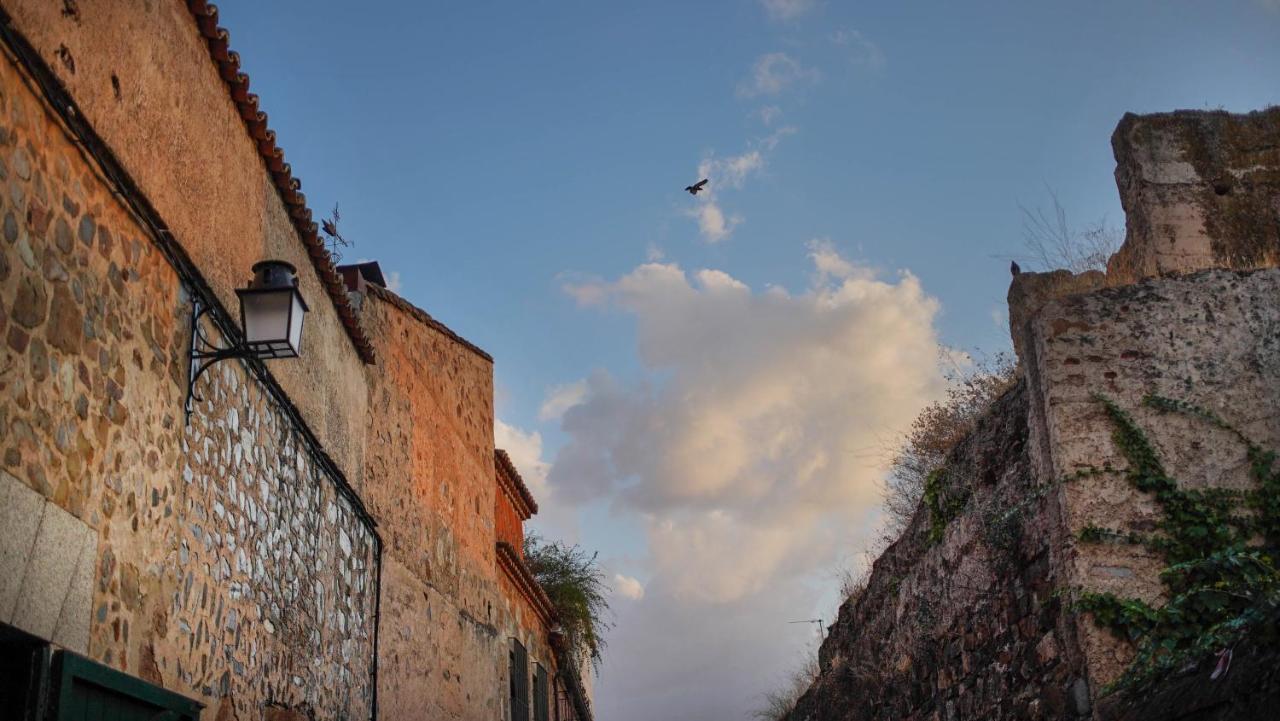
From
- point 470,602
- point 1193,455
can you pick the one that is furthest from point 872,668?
point 1193,455

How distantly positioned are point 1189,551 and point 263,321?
587cm

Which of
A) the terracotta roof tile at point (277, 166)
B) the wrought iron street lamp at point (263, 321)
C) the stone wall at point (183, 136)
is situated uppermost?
the terracotta roof tile at point (277, 166)

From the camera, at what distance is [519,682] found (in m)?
15.2

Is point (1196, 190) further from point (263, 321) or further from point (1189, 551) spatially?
point (263, 321)

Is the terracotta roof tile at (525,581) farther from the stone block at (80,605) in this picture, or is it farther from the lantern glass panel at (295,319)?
the stone block at (80,605)

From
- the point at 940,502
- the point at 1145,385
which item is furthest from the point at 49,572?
the point at 940,502

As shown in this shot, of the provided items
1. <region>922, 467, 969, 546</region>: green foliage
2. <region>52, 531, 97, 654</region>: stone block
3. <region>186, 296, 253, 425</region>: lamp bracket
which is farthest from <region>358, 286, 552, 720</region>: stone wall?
<region>52, 531, 97, 654</region>: stone block

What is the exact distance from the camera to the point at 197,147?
256 inches

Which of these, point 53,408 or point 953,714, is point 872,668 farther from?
point 53,408

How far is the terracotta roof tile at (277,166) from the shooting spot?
6562mm

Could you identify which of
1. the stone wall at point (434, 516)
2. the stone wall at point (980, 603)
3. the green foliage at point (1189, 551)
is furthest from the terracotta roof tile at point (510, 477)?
the green foliage at point (1189, 551)

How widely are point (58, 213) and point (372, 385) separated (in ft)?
18.8

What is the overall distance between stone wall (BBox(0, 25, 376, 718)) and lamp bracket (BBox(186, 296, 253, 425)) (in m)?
0.08

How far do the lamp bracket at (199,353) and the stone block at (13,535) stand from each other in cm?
160
